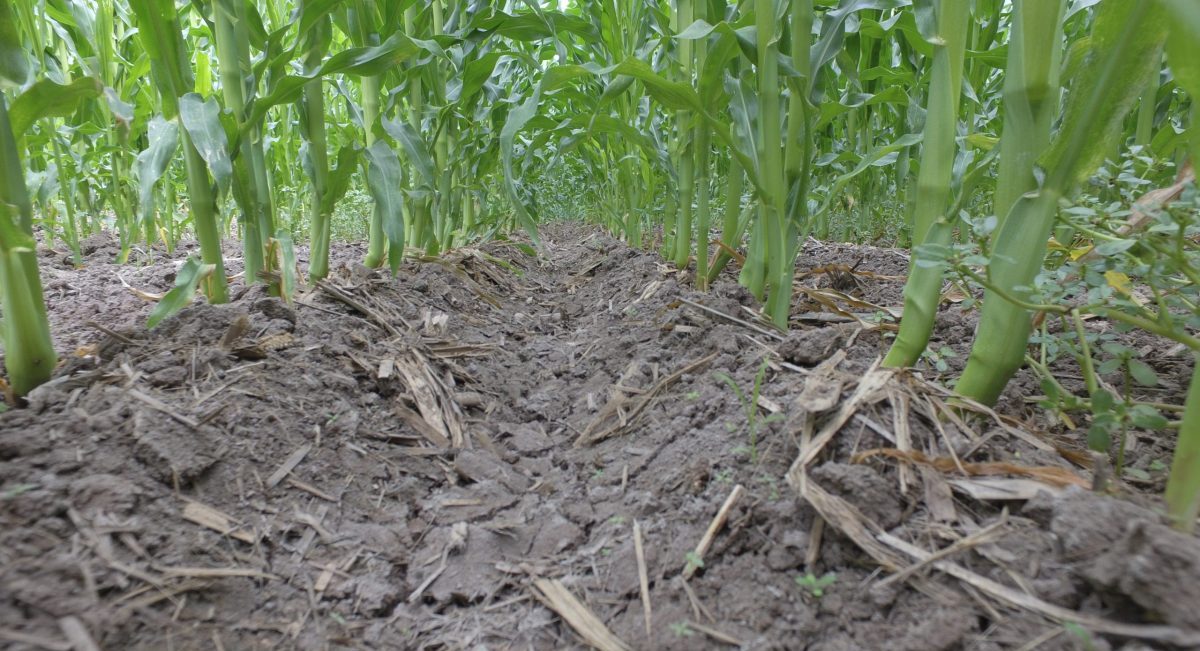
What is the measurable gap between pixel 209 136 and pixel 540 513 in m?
1.15

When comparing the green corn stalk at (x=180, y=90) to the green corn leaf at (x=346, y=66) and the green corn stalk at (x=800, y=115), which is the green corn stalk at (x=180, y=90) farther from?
the green corn stalk at (x=800, y=115)

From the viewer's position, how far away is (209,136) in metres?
1.43

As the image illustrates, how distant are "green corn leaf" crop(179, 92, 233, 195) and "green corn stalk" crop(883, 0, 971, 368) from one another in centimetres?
150

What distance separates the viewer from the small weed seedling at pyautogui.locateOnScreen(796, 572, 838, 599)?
2.48ft

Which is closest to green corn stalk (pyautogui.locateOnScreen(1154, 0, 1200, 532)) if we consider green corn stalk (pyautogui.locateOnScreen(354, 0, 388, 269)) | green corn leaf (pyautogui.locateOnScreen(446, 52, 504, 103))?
green corn stalk (pyautogui.locateOnScreen(354, 0, 388, 269))

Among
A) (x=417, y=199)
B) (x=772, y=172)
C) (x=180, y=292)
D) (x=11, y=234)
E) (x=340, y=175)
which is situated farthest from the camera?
(x=417, y=199)

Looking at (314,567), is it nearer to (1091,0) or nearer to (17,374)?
(17,374)

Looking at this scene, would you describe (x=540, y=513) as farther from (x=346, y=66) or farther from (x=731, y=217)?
(x=731, y=217)

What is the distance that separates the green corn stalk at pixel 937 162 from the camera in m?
1.12

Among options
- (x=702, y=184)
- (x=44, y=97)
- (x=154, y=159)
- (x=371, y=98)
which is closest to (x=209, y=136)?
(x=154, y=159)

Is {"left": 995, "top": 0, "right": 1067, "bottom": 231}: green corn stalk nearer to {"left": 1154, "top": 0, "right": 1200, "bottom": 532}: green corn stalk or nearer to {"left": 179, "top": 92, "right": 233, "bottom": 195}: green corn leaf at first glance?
{"left": 1154, "top": 0, "right": 1200, "bottom": 532}: green corn stalk

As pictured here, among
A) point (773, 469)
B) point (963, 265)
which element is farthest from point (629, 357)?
point (963, 265)

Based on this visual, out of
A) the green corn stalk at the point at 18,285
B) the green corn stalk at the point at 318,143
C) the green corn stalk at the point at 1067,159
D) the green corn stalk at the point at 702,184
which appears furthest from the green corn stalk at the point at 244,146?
the green corn stalk at the point at 1067,159

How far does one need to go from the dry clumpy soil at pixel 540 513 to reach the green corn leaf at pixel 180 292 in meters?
0.05
